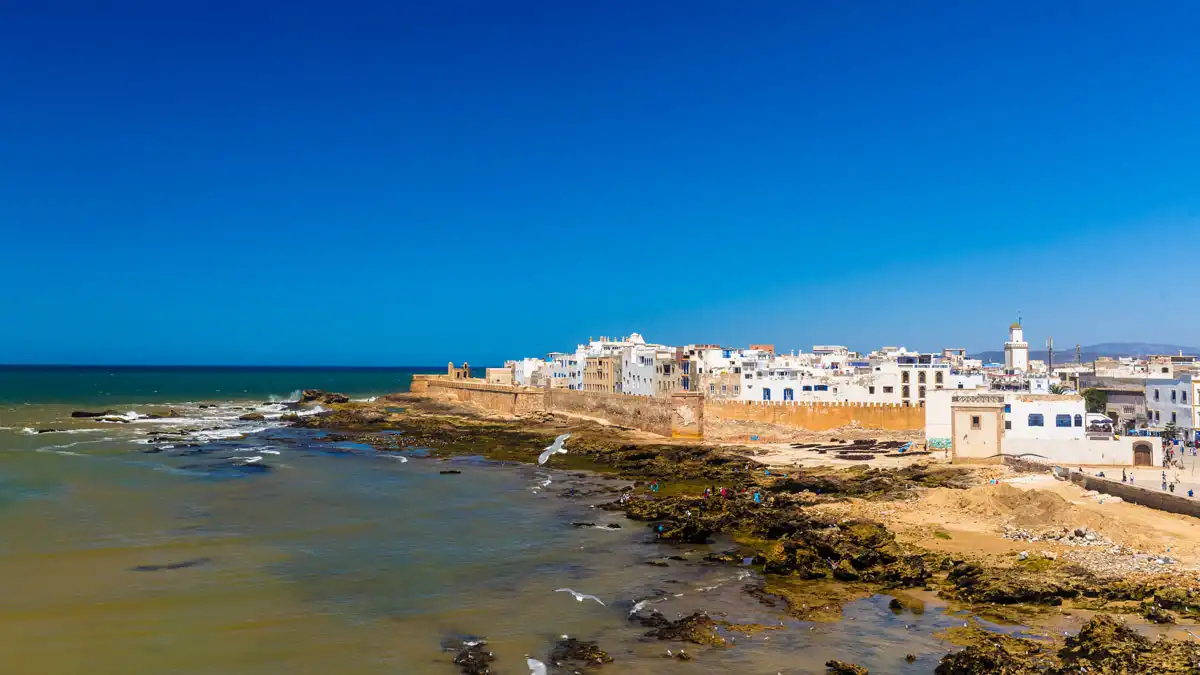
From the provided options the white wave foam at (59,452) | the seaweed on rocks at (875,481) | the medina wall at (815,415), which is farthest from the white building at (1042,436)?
the white wave foam at (59,452)

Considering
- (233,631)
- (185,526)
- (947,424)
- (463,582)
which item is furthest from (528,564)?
(947,424)

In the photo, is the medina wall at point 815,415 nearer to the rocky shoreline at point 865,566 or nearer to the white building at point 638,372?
the white building at point 638,372

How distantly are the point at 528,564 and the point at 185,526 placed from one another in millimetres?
12915

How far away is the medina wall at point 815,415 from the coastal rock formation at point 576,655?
4053 cm

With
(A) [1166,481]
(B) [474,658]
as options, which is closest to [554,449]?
(A) [1166,481]

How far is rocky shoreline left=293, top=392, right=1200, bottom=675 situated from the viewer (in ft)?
47.0

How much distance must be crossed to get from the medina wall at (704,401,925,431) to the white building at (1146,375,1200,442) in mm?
14039

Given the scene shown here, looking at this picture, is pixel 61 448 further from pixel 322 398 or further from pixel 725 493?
pixel 322 398

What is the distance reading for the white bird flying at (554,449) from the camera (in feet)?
149

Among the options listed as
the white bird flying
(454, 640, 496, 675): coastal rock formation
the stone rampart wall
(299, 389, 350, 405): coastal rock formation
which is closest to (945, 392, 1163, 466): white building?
the stone rampart wall

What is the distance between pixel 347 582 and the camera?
2067 centimetres

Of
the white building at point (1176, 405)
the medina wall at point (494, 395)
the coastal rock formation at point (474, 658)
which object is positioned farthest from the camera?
the medina wall at point (494, 395)

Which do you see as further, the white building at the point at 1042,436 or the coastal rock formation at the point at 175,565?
the white building at the point at 1042,436

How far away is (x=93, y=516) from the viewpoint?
2878 cm
